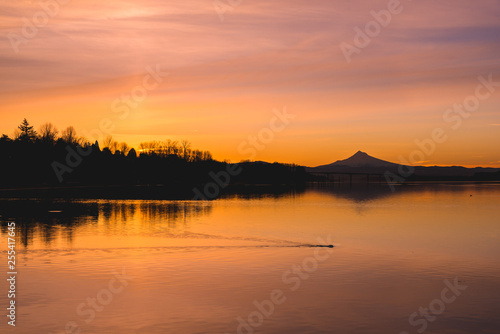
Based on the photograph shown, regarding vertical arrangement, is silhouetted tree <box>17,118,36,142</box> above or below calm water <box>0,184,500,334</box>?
above

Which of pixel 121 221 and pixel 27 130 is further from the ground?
pixel 27 130

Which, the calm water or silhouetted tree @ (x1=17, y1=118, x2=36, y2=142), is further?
silhouetted tree @ (x1=17, y1=118, x2=36, y2=142)

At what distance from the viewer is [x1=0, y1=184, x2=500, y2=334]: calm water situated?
2428 centimetres

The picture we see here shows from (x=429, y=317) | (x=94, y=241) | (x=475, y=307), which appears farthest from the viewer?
(x=94, y=241)

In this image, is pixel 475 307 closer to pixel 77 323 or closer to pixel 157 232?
pixel 77 323

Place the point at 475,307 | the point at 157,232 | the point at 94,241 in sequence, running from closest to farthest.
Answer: the point at 475,307 < the point at 94,241 < the point at 157,232

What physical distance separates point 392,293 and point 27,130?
18190cm

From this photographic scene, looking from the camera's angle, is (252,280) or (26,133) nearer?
(252,280)

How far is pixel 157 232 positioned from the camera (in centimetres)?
5922

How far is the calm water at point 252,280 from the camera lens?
24.3 metres

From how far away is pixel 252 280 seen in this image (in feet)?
109

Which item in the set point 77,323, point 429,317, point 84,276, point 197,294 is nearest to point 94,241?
point 84,276

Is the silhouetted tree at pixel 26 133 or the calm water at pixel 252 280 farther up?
the silhouetted tree at pixel 26 133

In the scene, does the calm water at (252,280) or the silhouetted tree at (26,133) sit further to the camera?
the silhouetted tree at (26,133)
